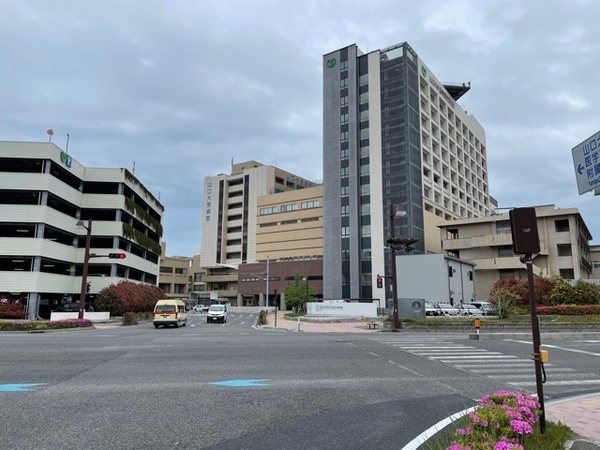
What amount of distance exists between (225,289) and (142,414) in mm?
120853

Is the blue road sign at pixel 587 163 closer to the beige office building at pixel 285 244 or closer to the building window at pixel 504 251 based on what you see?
the building window at pixel 504 251

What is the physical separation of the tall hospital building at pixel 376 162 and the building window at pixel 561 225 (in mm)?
19398

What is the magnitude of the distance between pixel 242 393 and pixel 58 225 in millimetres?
45766

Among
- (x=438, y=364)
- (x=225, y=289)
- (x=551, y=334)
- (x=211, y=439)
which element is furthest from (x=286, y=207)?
(x=211, y=439)

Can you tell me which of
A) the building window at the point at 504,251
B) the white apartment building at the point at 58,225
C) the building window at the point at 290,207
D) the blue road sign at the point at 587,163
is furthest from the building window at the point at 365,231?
the blue road sign at the point at 587,163

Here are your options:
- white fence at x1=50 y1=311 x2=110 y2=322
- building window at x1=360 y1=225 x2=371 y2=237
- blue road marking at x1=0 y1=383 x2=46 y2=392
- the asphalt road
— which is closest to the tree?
building window at x1=360 y1=225 x2=371 y2=237

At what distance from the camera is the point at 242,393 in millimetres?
8969

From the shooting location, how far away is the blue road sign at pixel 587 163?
17.5ft

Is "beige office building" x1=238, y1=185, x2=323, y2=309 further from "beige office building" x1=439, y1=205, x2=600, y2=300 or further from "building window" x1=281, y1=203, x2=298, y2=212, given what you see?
"beige office building" x1=439, y1=205, x2=600, y2=300

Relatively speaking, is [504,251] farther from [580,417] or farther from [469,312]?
[580,417]

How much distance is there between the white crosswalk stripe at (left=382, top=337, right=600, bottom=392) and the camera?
1099 cm

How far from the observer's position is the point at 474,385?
1031cm

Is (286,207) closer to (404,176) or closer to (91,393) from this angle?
(404,176)

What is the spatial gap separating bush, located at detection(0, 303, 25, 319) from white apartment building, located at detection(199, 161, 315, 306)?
7679 cm
